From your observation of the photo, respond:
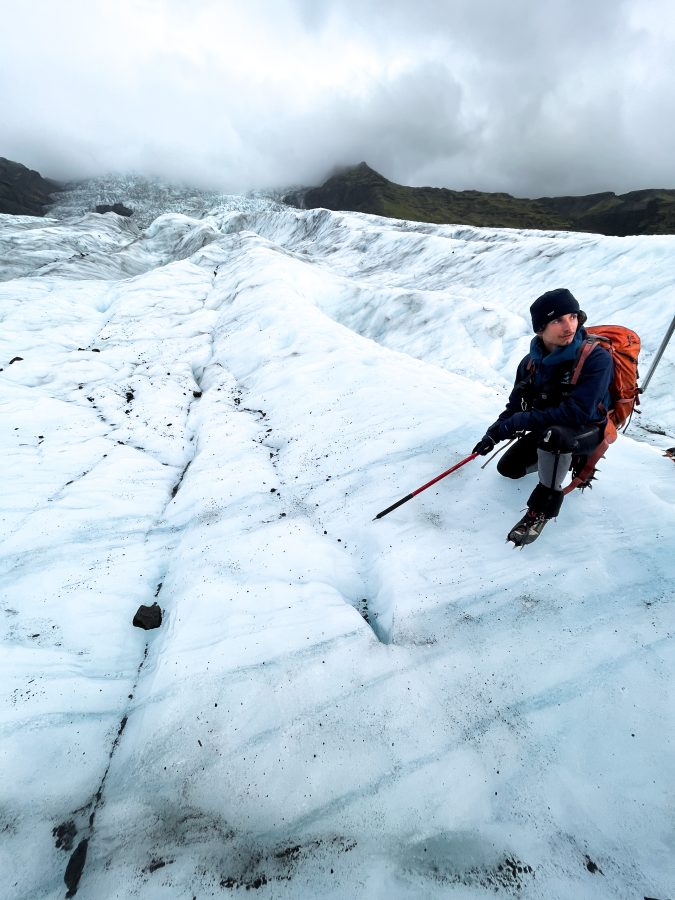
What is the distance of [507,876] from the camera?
2.45 metres

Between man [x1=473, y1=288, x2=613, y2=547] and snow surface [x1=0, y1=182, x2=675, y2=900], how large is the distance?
0.50 meters

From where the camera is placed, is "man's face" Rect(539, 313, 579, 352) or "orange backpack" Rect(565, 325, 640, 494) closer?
"man's face" Rect(539, 313, 579, 352)

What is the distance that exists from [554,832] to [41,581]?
5.63 metres

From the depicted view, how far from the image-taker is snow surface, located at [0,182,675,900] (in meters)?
2.59

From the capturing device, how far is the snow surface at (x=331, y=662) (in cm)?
259

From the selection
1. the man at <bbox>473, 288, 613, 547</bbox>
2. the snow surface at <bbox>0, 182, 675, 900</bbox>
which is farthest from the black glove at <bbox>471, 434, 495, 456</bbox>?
the snow surface at <bbox>0, 182, 675, 900</bbox>

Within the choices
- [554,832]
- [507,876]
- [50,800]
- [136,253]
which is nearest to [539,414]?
[554,832]

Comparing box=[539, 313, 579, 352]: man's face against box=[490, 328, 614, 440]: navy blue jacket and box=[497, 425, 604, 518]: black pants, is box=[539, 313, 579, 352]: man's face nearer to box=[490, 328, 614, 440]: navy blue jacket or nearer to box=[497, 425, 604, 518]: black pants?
box=[490, 328, 614, 440]: navy blue jacket

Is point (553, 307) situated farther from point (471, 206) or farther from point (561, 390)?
point (471, 206)

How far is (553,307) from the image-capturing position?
142 inches

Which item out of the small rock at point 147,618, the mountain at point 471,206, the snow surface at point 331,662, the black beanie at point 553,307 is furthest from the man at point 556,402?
the mountain at point 471,206

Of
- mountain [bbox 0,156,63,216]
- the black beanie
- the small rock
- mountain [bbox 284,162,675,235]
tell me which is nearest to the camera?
the black beanie

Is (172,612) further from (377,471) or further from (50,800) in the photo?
(377,471)

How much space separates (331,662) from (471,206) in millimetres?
189088
